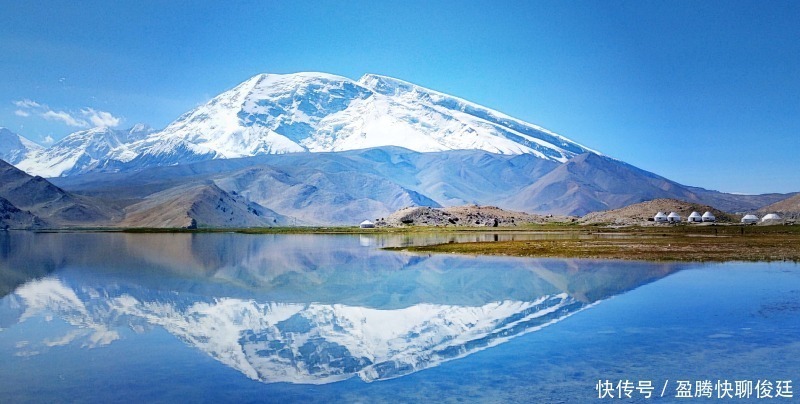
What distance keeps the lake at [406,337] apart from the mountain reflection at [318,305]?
4.6 inches

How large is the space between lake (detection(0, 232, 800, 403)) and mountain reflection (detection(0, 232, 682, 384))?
0.38 ft

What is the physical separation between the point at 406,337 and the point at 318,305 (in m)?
8.00

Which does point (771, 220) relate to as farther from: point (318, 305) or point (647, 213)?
point (318, 305)

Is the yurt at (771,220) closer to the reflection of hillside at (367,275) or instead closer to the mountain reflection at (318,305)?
the reflection of hillside at (367,275)

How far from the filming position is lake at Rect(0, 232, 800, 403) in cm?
1535

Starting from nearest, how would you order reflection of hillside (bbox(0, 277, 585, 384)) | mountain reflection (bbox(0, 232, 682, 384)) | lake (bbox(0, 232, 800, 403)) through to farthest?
lake (bbox(0, 232, 800, 403)) < reflection of hillside (bbox(0, 277, 585, 384)) < mountain reflection (bbox(0, 232, 682, 384))

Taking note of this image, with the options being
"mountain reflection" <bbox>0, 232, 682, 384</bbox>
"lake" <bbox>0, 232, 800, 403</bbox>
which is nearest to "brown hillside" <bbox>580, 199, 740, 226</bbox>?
"mountain reflection" <bbox>0, 232, 682, 384</bbox>

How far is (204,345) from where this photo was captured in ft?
66.5

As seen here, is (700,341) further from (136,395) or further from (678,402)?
(136,395)

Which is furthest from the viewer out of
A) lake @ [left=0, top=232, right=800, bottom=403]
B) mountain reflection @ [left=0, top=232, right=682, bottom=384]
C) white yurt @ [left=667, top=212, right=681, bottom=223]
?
white yurt @ [left=667, top=212, right=681, bottom=223]

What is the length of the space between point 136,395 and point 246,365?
11.4 ft

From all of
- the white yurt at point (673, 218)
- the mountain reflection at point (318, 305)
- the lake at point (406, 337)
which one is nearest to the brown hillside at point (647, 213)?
the white yurt at point (673, 218)

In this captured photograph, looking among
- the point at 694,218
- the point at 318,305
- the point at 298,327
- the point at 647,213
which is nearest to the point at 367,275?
the point at 318,305

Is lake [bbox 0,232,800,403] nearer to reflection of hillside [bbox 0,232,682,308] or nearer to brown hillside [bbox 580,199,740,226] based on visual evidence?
reflection of hillside [bbox 0,232,682,308]
